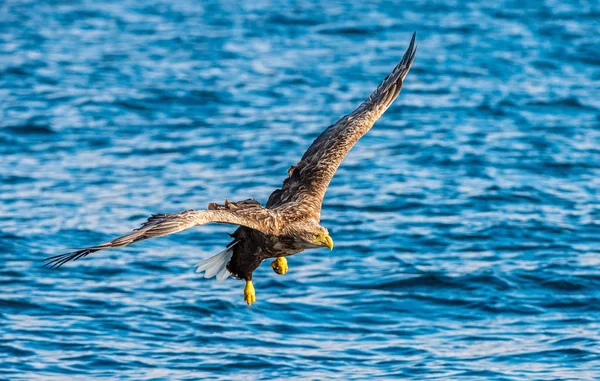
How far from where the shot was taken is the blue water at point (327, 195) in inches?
461

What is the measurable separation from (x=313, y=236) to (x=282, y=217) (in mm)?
367

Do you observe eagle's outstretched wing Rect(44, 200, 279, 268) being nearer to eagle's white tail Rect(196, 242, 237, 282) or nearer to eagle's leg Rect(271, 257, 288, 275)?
eagle's leg Rect(271, 257, 288, 275)

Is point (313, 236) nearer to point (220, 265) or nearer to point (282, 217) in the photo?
point (282, 217)

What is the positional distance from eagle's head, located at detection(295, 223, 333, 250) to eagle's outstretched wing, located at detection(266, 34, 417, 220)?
35cm

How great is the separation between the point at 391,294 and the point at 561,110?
7716 mm

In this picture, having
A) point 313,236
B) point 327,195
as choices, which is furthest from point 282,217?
point 327,195

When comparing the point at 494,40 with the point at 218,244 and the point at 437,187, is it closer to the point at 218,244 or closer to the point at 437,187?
the point at 437,187

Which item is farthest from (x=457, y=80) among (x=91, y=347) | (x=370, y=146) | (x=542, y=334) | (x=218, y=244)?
(x=91, y=347)

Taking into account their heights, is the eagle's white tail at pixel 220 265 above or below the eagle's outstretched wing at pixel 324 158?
below

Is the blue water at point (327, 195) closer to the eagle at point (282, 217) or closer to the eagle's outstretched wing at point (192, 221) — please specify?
the eagle at point (282, 217)

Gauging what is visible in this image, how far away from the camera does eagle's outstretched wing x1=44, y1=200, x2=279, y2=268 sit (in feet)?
25.4

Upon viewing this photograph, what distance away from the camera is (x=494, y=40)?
76.5 feet

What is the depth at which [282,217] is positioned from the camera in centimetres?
927

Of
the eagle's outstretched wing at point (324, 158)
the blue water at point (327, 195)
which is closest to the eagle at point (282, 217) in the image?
the eagle's outstretched wing at point (324, 158)
